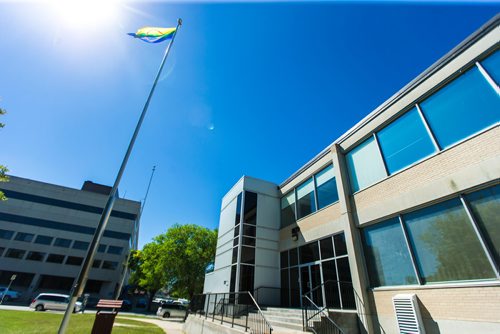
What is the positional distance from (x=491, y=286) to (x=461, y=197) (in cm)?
222

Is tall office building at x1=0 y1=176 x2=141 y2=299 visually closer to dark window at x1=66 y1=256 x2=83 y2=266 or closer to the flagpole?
dark window at x1=66 y1=256 x2=83 y2=266

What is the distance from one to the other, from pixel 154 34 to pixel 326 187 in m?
10.3

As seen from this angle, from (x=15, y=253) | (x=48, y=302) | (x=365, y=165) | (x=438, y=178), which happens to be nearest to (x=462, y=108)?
(x=438, y=178)

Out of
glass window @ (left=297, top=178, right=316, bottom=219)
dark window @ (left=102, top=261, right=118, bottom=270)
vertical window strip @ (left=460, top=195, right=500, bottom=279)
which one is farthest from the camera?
dark window @ (left=102, top=261, right=118, bottom=270)

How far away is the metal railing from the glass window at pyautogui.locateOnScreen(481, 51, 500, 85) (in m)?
9.17

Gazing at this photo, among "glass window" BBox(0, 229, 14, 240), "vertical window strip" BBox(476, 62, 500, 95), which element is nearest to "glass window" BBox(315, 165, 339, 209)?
"vertical window strip" BBox(476, 62, 500, 95)

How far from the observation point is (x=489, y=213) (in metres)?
5.99

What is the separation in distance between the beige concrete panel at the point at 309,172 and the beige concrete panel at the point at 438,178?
335 cm

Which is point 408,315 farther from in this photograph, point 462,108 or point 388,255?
point 462,108

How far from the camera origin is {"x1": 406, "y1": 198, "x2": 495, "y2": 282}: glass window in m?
6.05

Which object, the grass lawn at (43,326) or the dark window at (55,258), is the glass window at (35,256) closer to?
the dark window at (55,258)

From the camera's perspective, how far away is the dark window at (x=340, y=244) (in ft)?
32.8

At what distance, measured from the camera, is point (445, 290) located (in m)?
6.32

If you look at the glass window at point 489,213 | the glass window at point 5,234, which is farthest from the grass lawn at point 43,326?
the glass window at point 5,234
